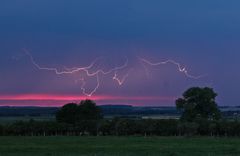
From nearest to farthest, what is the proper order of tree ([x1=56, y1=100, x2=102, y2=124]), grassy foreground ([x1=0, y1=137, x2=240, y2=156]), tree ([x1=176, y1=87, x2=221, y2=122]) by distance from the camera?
grassy foreground ([x1=0, y1=137, x2=240, y2=156])
tree ([x1=176, y1=87, x2=221, y2=122])
tree ([x1=56, y1=100, x2=102, y2=124])

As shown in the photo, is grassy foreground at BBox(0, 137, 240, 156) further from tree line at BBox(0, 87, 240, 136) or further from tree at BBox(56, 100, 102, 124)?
tree at BBox(56, 100, 102, 124)

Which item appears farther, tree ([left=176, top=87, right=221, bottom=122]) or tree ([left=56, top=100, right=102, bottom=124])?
tree ([left=56, top=100, right=102, bottom=124])

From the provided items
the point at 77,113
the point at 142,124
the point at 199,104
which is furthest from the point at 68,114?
the point at 199,104

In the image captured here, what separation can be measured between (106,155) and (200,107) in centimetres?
8430

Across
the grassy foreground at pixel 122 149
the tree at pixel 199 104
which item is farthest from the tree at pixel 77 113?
the grassy foreground at pixel 122 149

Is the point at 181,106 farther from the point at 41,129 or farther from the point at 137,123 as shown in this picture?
Answer: the point at 41,129

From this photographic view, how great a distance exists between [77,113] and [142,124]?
2089cm

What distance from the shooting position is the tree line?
11381 cm

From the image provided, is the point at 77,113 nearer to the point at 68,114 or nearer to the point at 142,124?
the point at 68,114

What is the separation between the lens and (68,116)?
444 feet

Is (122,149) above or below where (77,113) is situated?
below

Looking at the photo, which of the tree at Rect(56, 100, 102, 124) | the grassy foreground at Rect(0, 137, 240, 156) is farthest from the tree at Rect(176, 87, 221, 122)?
the grassy foreground at Rect(0, 137, 240, 156)

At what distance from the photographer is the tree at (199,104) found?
12812 cm

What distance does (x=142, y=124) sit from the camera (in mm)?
119188
